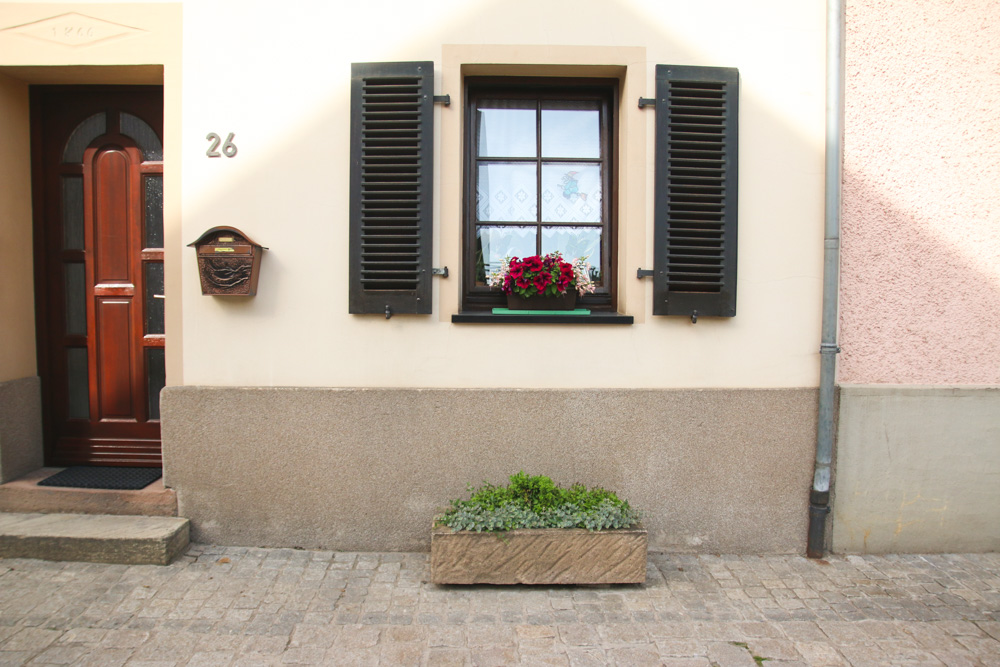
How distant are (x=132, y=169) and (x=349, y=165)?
5.59 feet

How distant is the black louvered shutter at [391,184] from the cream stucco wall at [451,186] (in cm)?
9

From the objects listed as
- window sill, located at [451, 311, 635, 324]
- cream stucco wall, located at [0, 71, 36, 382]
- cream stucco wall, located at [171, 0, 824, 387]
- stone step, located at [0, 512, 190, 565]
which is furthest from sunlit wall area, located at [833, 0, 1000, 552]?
cream stucco wall, located at [0, 71, 36, 382]

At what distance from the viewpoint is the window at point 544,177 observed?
3.87 metres

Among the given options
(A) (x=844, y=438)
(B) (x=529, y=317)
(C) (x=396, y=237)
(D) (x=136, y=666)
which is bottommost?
(D) (x=136, y=666)

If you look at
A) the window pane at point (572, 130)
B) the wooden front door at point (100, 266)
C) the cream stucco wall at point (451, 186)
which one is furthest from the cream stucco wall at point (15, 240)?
the window pane at point (572, 130)

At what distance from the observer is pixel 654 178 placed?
358 centimetres

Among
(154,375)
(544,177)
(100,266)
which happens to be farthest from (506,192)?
(100,266)

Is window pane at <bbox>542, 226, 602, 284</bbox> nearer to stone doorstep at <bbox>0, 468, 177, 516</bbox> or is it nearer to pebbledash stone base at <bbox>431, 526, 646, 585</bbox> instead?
pebbledash stone base at <bbox>431, 526, 646, 585</bbox>

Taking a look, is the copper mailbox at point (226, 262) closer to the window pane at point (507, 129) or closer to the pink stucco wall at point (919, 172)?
the window pane at point (507, 129)

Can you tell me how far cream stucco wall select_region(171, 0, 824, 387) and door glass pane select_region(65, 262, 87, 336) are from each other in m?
1.11

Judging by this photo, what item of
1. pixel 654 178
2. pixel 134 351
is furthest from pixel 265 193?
pixel 654 178

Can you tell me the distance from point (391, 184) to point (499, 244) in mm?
821

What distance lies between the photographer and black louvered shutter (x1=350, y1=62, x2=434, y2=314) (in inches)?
139

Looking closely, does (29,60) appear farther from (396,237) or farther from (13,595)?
(13,595)
